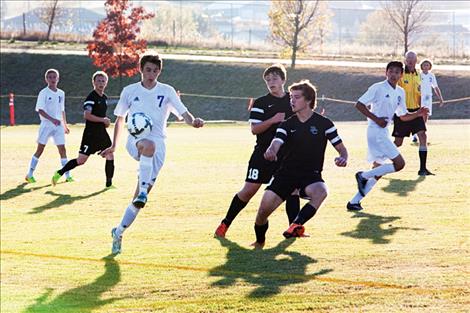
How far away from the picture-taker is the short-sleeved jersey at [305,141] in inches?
393

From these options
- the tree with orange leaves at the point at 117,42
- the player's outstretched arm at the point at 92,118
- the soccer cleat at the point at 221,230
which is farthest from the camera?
the tree with orange leaves at the point at 117,42

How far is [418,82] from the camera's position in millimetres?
18766

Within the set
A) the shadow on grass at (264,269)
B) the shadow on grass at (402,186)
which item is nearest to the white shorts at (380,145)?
the shadow on grass at (402,186)

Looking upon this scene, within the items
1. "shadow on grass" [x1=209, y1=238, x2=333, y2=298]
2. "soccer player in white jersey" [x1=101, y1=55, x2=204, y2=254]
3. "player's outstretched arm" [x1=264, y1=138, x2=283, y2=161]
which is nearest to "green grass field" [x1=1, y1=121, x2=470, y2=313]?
"shadow on grass" [x1=209, y1=238, x2=333, y2=298]

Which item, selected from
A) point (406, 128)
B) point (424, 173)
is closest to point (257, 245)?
point (406, 128)

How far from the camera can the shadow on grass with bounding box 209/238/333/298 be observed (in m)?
8.62

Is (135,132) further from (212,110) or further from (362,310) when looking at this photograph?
(212,110)

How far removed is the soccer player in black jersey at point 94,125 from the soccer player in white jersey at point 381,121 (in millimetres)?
4704

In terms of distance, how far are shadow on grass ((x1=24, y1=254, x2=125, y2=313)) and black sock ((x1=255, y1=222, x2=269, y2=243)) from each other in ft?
6.07

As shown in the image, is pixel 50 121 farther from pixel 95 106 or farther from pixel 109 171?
pixel 95 106

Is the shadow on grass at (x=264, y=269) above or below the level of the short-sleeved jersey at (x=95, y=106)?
below

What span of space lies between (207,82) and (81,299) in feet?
154

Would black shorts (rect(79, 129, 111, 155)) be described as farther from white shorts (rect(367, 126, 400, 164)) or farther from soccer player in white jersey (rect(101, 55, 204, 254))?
soccer player in white jersey (rect(101, 55, 204, 254))

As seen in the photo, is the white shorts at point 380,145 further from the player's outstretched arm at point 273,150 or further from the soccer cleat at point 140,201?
the soccer cleat at point 140,201
